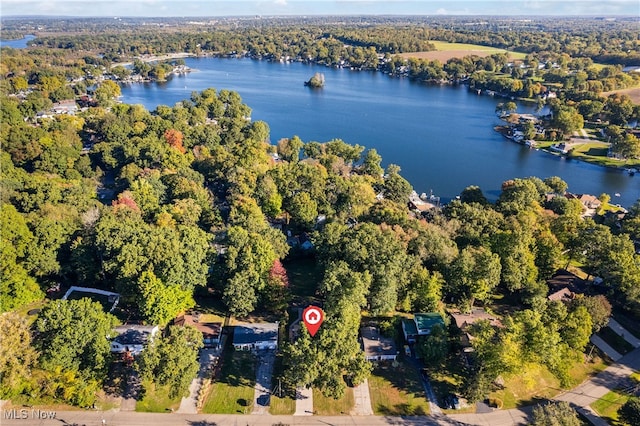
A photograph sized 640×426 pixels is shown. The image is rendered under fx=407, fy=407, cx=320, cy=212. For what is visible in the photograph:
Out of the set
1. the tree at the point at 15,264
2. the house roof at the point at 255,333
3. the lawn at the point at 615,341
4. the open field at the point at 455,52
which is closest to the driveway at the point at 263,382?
the house roof at the point at 255,333

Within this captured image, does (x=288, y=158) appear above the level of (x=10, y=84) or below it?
below

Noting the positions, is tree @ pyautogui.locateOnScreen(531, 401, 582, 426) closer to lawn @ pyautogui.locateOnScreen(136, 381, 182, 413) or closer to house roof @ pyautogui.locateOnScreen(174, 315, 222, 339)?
house roof @ pyautogui.locateOnScreen(174, 315, 222, 339)

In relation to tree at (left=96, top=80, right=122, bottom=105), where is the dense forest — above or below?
below

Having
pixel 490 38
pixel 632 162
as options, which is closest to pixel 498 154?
pixel 632 162

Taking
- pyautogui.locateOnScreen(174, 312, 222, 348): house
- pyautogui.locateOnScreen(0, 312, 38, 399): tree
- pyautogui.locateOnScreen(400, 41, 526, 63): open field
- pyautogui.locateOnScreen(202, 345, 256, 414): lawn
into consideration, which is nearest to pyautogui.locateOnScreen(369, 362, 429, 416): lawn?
pyautogui.locateOnScreen(202, 345, 256, 414): lawn

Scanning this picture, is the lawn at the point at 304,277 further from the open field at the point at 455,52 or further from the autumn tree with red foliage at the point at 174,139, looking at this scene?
the open field at the point at 455,52

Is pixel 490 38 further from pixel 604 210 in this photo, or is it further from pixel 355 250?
pixel 355 250

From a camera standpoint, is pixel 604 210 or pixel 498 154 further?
pixel 498 154
